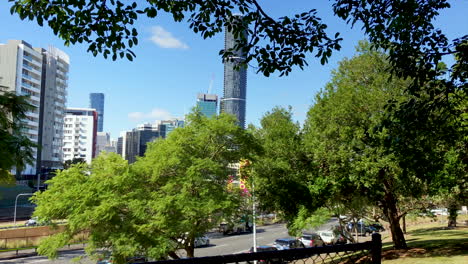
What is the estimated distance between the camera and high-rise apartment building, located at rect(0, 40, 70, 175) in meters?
81.9

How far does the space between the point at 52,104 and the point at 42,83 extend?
225 inches

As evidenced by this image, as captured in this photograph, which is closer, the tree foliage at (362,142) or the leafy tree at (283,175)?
the tree foliage at (362,142)

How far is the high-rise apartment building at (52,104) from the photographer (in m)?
94.2

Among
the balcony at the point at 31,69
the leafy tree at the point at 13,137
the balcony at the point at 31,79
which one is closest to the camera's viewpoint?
the leafy tree at the point at 13,137

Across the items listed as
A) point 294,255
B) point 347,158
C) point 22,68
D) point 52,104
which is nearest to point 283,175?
point 347,158

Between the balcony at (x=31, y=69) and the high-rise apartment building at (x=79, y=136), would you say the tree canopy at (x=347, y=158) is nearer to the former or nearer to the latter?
the balcony at (x=31, y=69)

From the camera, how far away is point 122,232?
15633 millimetres

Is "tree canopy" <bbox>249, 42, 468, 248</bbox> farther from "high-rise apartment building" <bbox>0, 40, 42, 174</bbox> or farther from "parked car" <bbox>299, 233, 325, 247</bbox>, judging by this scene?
"high-rise apartment building" <bbox>0, 40, 42, 174</bbox>

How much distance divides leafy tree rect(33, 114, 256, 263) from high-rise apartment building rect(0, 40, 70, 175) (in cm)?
7068

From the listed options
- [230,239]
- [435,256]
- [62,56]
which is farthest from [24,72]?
[435,256]

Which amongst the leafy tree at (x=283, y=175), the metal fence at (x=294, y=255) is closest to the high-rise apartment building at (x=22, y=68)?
the leafy tree at (x=283, y=175)

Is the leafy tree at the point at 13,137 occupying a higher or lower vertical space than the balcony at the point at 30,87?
lower

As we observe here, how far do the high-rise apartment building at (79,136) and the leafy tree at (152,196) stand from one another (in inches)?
4490

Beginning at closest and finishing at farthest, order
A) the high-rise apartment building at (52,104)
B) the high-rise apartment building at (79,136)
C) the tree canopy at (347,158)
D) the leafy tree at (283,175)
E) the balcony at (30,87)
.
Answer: the tree canopy at (347,158)
the leafy tree at (283,175)
the balcony at (30,87)
the high-rise apartment building at (52,104)
the high-rise apartment building at (79,136)
